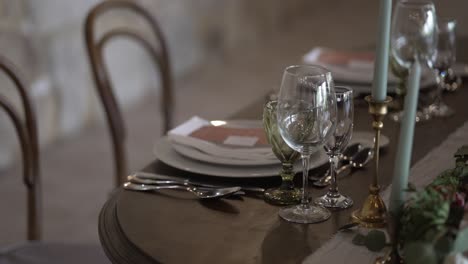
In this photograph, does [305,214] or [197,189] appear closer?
[305,214]

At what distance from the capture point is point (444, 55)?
1.43 m

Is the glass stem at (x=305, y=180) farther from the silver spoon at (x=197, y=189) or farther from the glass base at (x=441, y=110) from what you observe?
the glass base at (x=441, y=110)

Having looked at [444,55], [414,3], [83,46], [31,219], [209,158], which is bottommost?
[31,219]

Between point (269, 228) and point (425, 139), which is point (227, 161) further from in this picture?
point (425, 139)

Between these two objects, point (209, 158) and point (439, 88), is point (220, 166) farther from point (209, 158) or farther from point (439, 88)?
point (439, 88)

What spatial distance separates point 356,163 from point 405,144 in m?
0.42

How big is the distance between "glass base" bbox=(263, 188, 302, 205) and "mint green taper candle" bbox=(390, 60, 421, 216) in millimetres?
284

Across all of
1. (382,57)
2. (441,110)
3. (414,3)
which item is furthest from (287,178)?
(441,110)

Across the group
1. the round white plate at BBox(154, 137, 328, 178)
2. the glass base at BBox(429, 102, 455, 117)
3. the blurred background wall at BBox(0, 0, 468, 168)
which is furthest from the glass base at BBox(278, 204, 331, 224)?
the blurred background wall at BBox(0, 0, 468, 168)

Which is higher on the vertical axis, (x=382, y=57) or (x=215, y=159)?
(x=382, y=57)

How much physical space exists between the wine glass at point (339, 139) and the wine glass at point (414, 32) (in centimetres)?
18

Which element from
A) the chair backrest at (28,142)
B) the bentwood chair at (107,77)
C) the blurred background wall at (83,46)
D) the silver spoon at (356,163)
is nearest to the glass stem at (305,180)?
the silver spoon at (356,163)

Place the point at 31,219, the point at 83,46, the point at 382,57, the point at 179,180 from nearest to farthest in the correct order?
the point at 382,57 < the point at 179,180 < the point at 31,219 < the point at 83,46

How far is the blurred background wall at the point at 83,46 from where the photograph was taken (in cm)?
288
